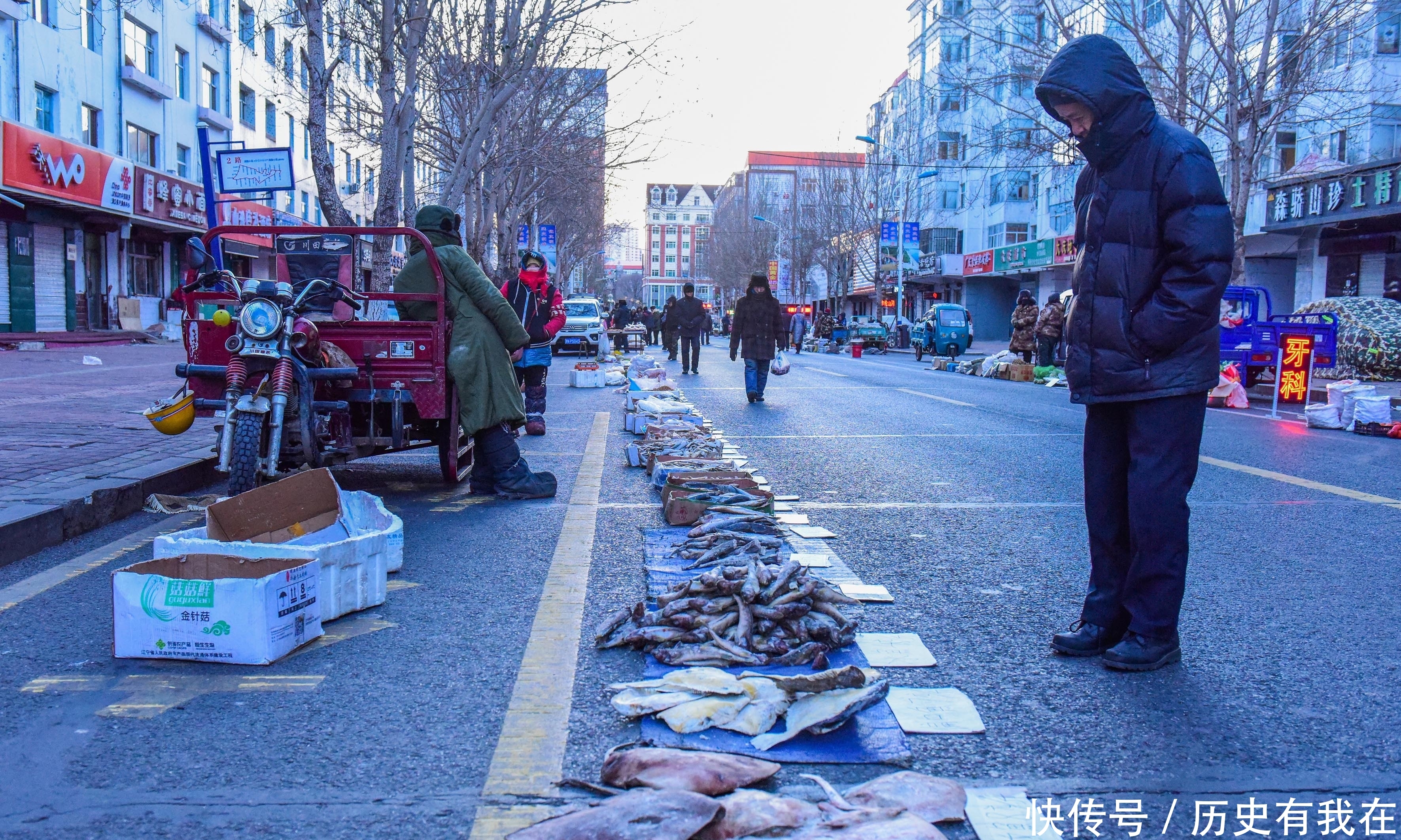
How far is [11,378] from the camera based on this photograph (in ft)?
48.8

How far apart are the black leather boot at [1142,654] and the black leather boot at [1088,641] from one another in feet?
0.35

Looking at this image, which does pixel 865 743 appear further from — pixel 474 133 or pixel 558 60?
pixel 558 60

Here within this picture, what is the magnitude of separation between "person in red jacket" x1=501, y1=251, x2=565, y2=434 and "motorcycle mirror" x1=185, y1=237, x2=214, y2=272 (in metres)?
4.27

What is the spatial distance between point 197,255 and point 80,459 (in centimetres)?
174

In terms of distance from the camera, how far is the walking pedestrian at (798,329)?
4753cm

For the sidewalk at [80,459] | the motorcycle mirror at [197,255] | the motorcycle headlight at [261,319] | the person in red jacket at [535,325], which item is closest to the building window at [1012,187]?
the person in red jacket at [535,325]

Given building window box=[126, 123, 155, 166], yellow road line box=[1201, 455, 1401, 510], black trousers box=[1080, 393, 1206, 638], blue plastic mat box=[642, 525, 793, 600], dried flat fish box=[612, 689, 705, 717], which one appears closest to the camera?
dried flat fish box=[612, 689, 705, 717]

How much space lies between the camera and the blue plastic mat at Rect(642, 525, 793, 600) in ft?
15.3

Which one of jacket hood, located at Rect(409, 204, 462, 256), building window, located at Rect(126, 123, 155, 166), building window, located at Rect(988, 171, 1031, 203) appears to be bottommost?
jacket hood, located at Rect(409, 204, 462, 256)

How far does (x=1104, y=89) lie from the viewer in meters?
3.43

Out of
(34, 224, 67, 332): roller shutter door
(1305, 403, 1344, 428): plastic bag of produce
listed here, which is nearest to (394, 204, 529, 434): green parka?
(1305, 403, 1344, 428): plastic bag of produce

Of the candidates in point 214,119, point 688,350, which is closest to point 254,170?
point 688,350

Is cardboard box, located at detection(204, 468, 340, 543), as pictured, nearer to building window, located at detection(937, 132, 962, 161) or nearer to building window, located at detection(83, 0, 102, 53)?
building window, located at detection(83, 0, 102, 53)

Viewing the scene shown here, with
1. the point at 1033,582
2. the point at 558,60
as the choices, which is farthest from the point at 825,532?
the point at 558,60
